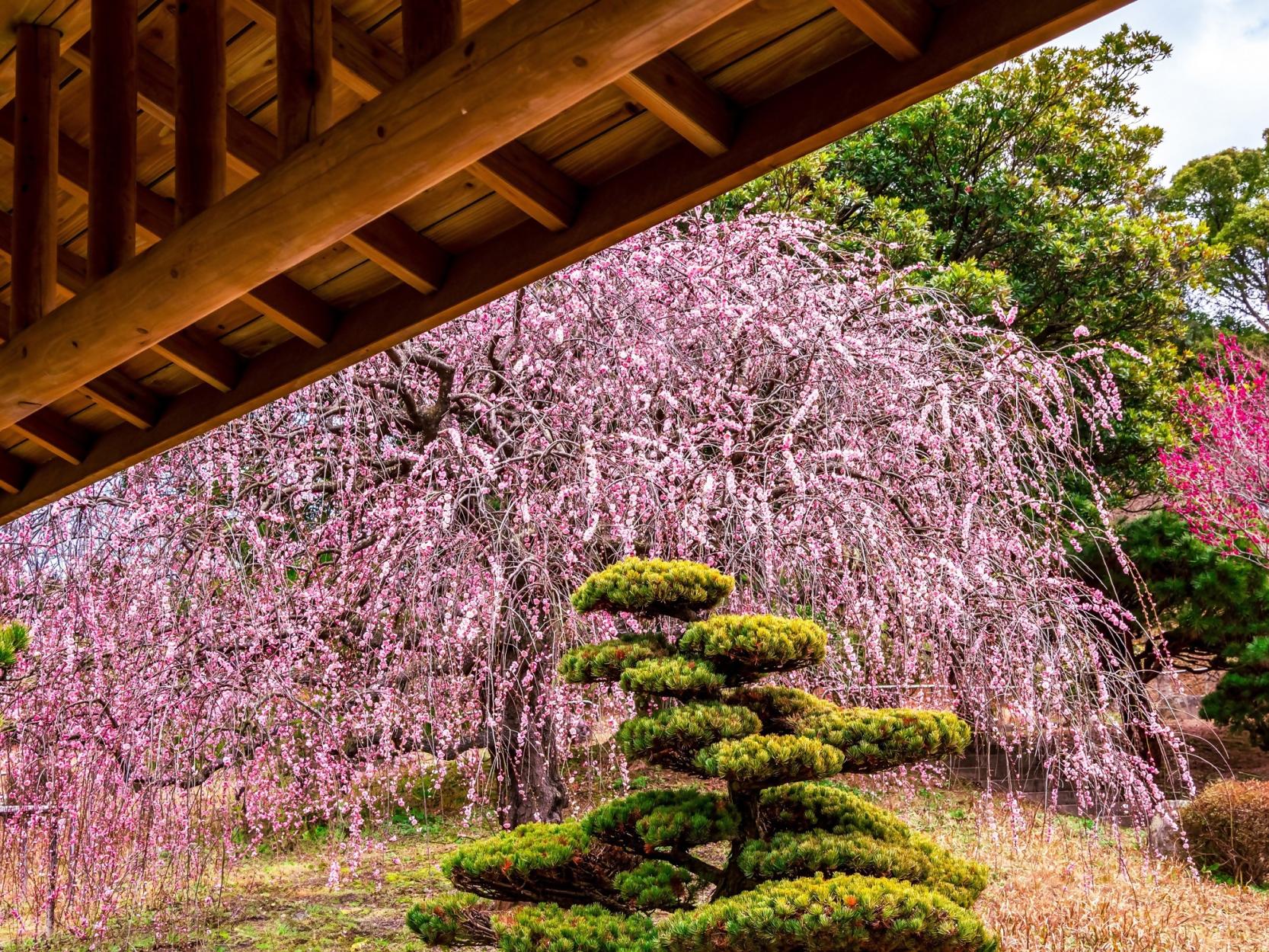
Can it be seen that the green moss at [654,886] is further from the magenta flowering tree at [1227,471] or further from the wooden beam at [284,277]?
the magenta flowering tree at [1227,471]

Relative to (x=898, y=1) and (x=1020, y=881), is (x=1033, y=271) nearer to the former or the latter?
(x=1020, y=881)

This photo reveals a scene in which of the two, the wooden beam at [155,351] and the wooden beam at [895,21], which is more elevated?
the wooden beam at [155,351]

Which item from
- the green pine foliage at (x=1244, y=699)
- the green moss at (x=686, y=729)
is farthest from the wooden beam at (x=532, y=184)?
the green pine foliage at (x=1244, y=699)

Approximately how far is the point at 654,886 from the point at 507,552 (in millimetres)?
1287

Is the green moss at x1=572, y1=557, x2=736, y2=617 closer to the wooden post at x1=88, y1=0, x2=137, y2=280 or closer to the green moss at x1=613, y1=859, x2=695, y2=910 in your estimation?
the green moss at x1=613, y1=859, x2=695, y2=910

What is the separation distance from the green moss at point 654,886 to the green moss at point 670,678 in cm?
51

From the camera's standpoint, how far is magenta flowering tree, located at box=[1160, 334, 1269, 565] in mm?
7301

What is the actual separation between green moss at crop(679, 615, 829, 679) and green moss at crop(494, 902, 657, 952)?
0.74 m

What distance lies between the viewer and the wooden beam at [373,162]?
43.7 inches

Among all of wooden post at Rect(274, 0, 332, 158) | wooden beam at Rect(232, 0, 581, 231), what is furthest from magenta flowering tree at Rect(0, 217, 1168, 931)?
wooden post at Rect(274, 0, 332, 158)

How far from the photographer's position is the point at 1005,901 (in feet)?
16.1

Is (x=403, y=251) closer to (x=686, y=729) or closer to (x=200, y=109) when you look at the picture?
(x=200, y=109)

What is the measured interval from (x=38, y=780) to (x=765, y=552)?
9.67 feet

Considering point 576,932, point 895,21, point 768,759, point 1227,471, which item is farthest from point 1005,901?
point 895,21
